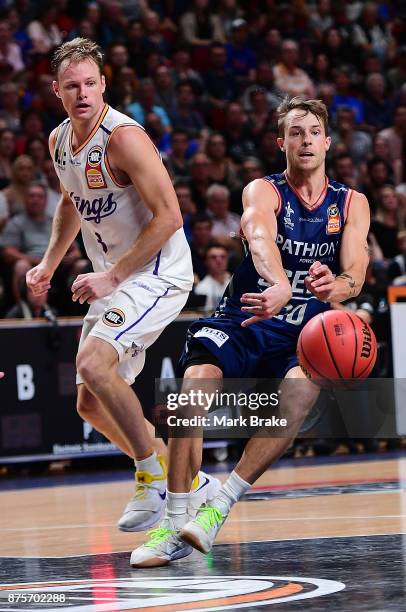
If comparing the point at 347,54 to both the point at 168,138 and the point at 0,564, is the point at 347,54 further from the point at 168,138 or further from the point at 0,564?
the point at 0,564

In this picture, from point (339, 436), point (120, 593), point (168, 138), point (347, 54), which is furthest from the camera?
point (347, 54)

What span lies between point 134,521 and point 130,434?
396 mm

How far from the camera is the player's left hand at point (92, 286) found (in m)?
5.24

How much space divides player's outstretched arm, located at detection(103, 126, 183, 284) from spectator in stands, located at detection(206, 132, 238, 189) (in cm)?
715

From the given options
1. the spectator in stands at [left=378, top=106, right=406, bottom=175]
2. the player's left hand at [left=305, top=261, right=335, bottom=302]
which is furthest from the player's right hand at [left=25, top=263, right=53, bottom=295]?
the spectator in stands at [left=378, top=106, right=406, bottom=175]

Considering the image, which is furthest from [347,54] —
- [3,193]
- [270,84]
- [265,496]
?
[265,496]

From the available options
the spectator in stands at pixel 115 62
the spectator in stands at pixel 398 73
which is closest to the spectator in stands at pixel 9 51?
the spectator in stands at pixel 115 62

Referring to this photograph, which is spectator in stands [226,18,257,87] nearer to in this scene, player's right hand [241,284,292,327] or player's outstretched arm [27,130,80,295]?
player's outstretched arm [27,130,80,295]

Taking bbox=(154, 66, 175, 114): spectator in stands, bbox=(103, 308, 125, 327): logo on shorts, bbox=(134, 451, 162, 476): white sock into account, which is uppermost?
bbox=(154, 66, 175, 114): spectator in stands

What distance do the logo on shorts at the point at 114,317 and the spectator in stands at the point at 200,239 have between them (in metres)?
5.67

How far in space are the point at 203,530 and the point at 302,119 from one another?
1861 millimetres

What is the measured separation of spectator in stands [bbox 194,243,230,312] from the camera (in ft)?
34.5

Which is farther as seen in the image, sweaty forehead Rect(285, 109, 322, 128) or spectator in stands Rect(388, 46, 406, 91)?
spectator in stands Rect(388, 46, 406, 91)

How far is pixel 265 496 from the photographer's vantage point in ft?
25.0
